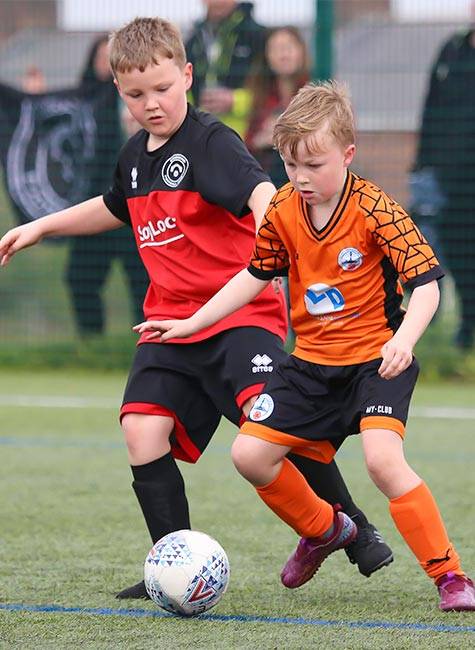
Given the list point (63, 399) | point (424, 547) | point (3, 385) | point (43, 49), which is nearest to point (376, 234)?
point (424, 547)

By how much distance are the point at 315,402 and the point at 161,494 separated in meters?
0.55

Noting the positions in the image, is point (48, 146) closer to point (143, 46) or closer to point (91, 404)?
point (91, 404)

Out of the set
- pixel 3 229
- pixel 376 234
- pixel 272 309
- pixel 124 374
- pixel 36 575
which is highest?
pixel 376 234

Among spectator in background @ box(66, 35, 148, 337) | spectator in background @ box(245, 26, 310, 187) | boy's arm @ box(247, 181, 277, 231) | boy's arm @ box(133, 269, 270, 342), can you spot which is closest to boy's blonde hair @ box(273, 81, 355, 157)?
boy's arm @ box(247, 181, 277, 231)

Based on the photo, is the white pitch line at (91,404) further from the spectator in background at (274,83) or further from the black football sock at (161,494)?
the black football sock at (161,494)

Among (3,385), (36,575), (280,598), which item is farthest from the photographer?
(3,385)

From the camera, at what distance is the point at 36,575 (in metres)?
4.16

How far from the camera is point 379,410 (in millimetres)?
3650

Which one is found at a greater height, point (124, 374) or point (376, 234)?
point (376, 234)

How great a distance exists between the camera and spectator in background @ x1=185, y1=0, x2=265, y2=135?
1013 centimetres

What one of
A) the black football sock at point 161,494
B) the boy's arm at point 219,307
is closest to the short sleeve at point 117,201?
the boy's arm at point 219,307

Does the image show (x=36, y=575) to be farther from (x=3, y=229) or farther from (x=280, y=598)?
(x=3, y=229)

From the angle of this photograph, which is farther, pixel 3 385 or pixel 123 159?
pixel 3 385

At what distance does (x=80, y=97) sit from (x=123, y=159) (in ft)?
21.9
